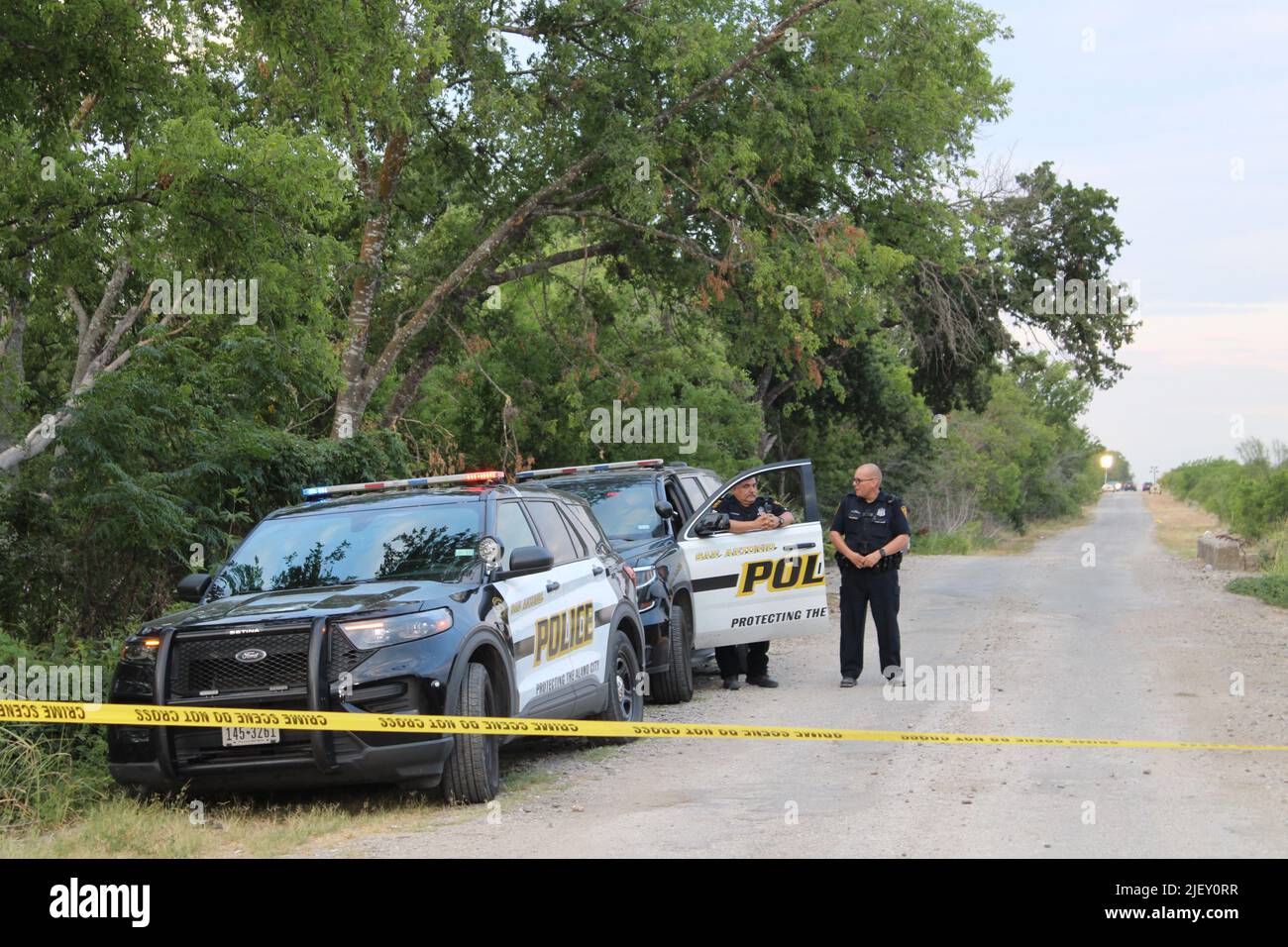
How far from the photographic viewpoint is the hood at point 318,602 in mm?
7461

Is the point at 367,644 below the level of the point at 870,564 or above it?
below

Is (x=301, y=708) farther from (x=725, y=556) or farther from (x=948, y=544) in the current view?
(x=948, y=544)

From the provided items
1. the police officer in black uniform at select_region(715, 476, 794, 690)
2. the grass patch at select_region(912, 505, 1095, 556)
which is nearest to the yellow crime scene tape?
the police officer in black uniform at select_region(715, 476, 794, 690)

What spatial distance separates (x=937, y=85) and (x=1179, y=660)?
1140 centimetres

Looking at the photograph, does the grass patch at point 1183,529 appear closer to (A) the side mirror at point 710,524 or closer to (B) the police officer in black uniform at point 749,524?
(B) the police officer in black uniform at point 749,524

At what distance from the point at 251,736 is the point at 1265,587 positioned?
18.5 meters

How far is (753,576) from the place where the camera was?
42.6 feet

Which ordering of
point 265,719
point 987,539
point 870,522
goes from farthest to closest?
point 987,539
point 870,522
point 265,719

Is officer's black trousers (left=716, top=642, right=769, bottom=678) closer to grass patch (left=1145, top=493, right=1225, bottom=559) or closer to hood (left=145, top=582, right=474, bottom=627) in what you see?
hood (left=145, top=582, right=474, bottom=627)

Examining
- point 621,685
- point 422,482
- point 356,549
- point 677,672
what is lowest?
point 677,672

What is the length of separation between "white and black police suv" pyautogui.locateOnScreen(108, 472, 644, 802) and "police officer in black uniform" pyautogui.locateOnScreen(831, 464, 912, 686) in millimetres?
3995

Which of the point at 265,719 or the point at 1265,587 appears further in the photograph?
the point at 1265,587

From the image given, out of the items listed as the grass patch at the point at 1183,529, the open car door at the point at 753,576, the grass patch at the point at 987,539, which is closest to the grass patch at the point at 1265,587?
the open car door at the point at 753,576

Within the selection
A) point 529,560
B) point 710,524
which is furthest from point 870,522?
point 529,560
